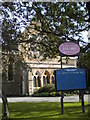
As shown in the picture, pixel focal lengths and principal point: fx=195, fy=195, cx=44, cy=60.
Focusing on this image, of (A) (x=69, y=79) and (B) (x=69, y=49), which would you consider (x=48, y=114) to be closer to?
(A) (x=69, y=79)

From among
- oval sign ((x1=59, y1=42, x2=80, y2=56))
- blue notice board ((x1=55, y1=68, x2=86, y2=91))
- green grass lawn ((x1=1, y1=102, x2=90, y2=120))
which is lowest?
green grass lawn ((x1=1, y1=102, x2=90, y2=120))

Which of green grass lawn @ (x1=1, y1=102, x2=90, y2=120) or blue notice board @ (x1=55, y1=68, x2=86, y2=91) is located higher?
blue notice board @ (x1=55, y1=68, x2=86, y2=91)

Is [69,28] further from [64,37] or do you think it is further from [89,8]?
[89,8]

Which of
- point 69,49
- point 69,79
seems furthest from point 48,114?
point 69,49

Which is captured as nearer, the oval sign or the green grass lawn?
the green grass lawn

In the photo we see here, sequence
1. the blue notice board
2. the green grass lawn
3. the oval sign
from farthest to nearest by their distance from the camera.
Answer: the oval sign
the blue notice board
the green grass lawn

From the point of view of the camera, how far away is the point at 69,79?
30.1ft

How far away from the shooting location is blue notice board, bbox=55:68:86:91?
918 centimetres

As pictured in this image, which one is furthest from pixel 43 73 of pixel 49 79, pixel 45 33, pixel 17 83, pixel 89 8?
pixel 89 8

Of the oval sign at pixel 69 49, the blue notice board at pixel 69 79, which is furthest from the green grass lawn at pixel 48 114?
the oval sign at pixel 69 49

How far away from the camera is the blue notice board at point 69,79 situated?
9.18 metres

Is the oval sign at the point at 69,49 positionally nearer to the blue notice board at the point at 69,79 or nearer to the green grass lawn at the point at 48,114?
the blue notice board at the point at 69,79

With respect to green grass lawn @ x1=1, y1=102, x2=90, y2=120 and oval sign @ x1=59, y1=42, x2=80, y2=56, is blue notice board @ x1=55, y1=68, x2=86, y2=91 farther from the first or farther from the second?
green grass lawn @ x1=1, y1=102, x2=90, y2=120

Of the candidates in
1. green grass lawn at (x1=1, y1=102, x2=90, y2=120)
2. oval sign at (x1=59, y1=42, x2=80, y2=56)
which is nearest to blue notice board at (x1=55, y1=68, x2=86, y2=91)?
oval sign at (x1=59, y1=42, x2=80, y2=56)
